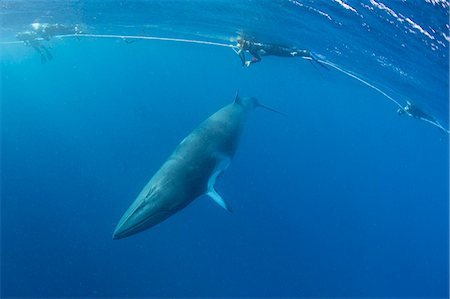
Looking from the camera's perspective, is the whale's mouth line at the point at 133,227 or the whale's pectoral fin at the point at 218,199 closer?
the whale's mouth line at the point at 133,227

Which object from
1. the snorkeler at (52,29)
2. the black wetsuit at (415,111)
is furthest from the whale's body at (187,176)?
the snorkeler at (52,29)

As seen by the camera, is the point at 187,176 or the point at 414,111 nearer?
the point at 187,176

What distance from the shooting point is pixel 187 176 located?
6.86 metres

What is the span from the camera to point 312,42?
1891 cm

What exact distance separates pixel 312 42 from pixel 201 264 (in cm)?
1577

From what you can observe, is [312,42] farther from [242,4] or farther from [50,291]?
[50,291]

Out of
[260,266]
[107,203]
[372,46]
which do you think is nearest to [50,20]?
[107,203]

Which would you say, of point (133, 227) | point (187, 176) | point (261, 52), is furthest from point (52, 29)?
point (133, 227)

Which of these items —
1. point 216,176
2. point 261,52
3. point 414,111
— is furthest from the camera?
point 414,111

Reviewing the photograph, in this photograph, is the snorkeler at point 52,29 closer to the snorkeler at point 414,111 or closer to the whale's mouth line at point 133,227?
the whale's mouth line at point 133,227

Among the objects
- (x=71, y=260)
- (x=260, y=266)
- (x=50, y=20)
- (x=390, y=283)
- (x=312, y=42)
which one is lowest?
(x=390, y=283)

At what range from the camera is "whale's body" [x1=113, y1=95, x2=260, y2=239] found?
228 inches

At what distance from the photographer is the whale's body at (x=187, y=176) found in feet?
19.0

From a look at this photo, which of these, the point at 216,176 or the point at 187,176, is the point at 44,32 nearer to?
the point at 216,176
